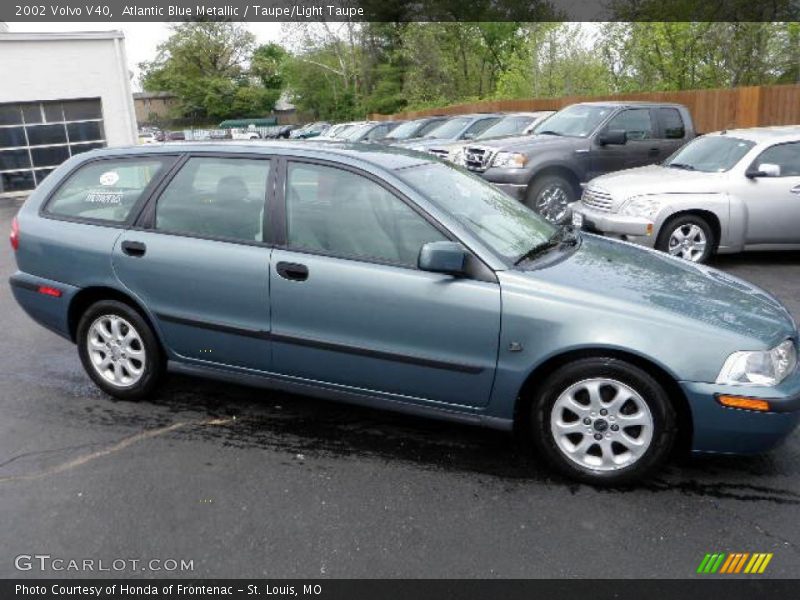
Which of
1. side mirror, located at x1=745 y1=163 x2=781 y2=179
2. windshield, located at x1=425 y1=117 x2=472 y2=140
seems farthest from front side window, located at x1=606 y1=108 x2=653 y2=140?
windshield, located at x1=425 y1=117 x2=472 y2=140

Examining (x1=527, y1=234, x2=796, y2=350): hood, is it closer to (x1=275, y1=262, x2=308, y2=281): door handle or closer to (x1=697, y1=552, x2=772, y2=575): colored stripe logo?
(x1=697, y1=552, x2=772, y2=575): colored stripe logo

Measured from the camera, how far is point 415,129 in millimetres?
17203

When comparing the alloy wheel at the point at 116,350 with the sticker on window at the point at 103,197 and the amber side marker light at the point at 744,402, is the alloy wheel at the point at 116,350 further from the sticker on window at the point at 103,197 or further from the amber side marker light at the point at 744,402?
the amber side marker light at the point at 744,402

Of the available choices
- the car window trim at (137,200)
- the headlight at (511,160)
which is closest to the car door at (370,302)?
the car window trim at (137,200)

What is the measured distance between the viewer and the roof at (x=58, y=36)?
22.2m

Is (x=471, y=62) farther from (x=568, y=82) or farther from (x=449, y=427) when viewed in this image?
(x=449, y=427)

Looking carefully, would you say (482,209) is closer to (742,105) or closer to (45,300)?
(45,300)

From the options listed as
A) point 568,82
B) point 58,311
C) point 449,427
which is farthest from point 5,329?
point 568,82

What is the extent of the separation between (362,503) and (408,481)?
29cm

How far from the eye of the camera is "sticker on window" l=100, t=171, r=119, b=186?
4375 millimetres

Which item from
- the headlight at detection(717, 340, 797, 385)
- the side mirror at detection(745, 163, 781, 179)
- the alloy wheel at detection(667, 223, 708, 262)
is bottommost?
the alloy wheel at detection(667, 223, 708, 262)

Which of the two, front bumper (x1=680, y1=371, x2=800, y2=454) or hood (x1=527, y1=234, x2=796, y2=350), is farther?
hood (x1=527, y1=234, x2=796, y2=350)

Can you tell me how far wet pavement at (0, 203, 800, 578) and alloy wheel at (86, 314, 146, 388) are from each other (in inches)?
7.6

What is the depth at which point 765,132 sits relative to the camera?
7.90 metres
